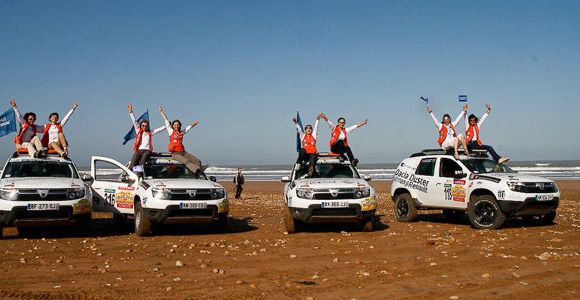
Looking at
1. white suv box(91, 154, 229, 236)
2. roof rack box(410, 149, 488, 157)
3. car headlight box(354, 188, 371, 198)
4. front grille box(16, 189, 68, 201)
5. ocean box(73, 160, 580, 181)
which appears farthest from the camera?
ocean box(73, 160, 580, 181)

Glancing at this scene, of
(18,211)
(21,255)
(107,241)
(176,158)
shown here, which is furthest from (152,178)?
(21,255)

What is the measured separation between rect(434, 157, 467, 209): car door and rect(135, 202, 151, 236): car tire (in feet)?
22.5

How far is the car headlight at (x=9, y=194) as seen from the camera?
35.1 feet

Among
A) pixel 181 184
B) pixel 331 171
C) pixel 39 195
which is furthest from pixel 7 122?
pixel 331 171

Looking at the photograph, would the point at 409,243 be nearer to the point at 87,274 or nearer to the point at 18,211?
the point at 87,274

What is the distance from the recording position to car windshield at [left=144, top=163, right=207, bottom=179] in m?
12.6

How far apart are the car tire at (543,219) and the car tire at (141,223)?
8.73m

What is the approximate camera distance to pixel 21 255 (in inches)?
364

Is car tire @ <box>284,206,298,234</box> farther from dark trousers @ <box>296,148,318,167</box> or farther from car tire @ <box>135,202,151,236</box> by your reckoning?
car tire @ <box>135,202,151,236</box>

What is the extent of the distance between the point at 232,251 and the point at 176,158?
4214 mm

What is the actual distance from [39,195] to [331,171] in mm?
6308

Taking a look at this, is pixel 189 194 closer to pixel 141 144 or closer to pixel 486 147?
pixel 141 144

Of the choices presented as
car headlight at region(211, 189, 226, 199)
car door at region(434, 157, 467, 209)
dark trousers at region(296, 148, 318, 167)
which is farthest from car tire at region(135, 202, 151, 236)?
car door at region(434, 157, 467, 209)

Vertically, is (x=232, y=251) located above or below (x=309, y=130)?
below
